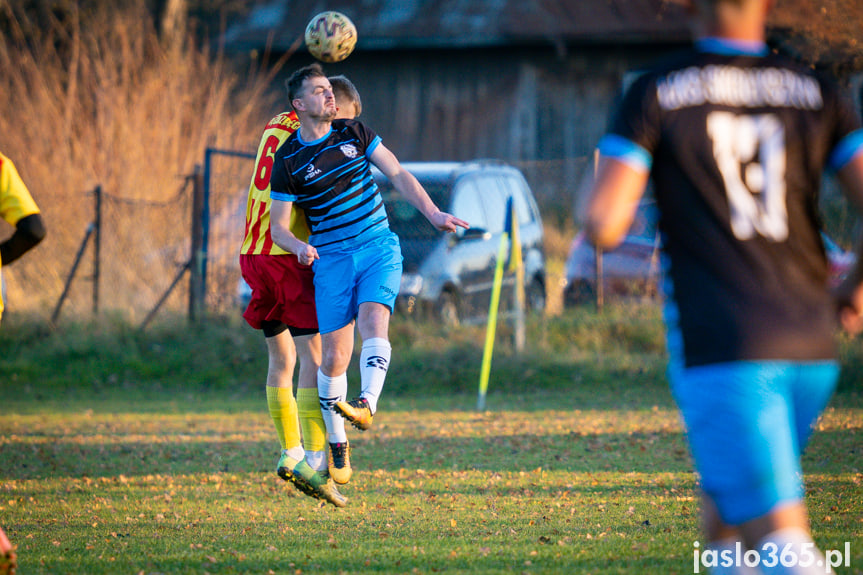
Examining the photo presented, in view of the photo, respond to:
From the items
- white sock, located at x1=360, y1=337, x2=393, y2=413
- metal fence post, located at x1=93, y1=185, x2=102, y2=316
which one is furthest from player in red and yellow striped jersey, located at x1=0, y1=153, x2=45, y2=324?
metal fence post, located at x1=93, y1=185, x2=102, y2=316

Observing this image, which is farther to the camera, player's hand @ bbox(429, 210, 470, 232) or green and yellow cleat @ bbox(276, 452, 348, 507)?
green and yellow cleat @ bbox(276, 452, 348, 507)

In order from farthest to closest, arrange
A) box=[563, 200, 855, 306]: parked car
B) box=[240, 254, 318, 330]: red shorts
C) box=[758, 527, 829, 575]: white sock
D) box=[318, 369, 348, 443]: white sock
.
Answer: box=[563, 200, 855, 306]: parked car
box=[240, 254, 318, 330]: red shorts
box=[318, 369, 348, 443]: white sock
box=[758, 527, 829, 575]: white sock

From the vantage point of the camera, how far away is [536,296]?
46.6 ft

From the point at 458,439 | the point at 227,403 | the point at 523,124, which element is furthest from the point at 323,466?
the point at 523,124

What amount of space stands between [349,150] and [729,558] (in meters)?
3.59

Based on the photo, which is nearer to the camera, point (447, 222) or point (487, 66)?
point (447, 222)

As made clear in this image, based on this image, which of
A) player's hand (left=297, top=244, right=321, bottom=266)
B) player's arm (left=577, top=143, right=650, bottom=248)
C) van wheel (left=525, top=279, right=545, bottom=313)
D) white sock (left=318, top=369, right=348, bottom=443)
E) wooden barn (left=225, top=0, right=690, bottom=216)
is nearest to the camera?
player's arm (left=577, top=143, right=650, bottom=248)

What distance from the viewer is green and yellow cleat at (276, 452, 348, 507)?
546 cm

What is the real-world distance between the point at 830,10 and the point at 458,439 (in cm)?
721

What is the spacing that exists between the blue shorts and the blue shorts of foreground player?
10.7 ft

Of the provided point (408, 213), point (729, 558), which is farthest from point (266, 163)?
point (408, 213)

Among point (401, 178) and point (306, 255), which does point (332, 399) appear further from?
point (401, 178)

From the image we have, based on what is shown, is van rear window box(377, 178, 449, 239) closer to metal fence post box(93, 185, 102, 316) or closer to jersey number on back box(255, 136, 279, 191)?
metal fence post box(93, 185, 102, 316)

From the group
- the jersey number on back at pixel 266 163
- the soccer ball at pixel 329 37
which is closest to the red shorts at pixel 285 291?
the jersey number on back at pixel 266 163
